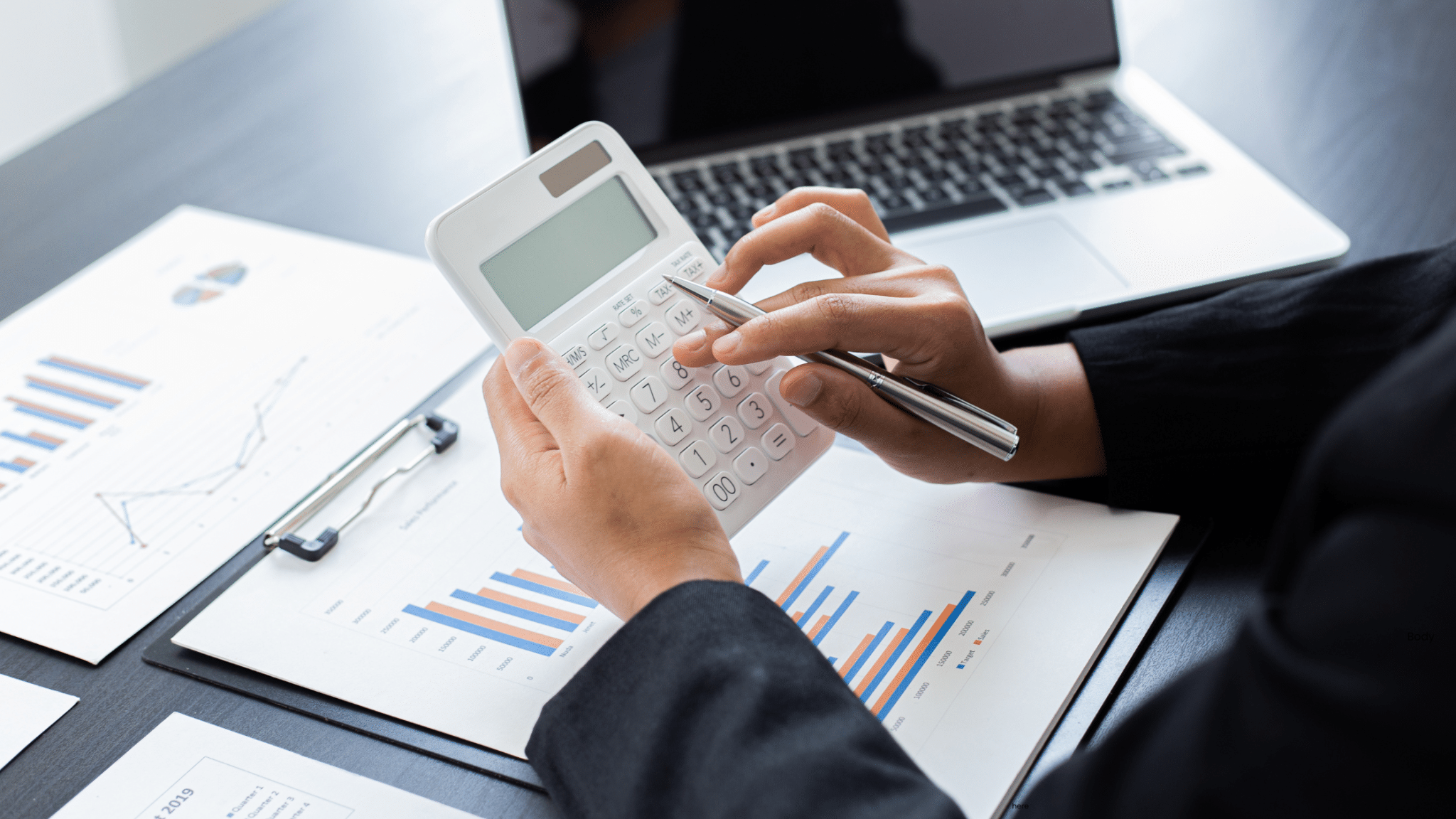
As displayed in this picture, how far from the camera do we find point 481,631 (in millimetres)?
581

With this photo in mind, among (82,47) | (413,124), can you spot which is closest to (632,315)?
(413,124)

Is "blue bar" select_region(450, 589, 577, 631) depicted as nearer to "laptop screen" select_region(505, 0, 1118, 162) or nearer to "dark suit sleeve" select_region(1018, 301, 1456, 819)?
"dark suit sleeve" select_region(1018, 301, 1456, 819)

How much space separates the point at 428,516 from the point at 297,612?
0.31 ft

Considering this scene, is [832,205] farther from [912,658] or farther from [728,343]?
[912,658]

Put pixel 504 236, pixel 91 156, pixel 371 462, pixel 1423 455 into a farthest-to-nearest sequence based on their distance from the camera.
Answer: pixel 91 156 → pixel 371 462 → pixel 504 236 → pixel 1423 455

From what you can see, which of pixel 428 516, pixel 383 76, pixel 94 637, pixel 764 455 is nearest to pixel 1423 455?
pixel 764 455

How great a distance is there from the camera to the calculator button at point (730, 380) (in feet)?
2.01

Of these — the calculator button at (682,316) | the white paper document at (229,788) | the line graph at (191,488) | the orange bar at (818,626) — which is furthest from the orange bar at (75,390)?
the orange bar at (818,626)

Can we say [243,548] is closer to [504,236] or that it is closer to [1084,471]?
[504,236]

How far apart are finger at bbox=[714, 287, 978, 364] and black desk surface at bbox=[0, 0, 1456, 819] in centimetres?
42

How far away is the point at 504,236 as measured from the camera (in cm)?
60

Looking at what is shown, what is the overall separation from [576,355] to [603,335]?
21 mm

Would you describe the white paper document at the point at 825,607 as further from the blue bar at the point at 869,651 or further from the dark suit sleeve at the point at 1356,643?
the dark suit sleeve at the point at 1356,643

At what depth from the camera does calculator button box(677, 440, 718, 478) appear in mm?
583
